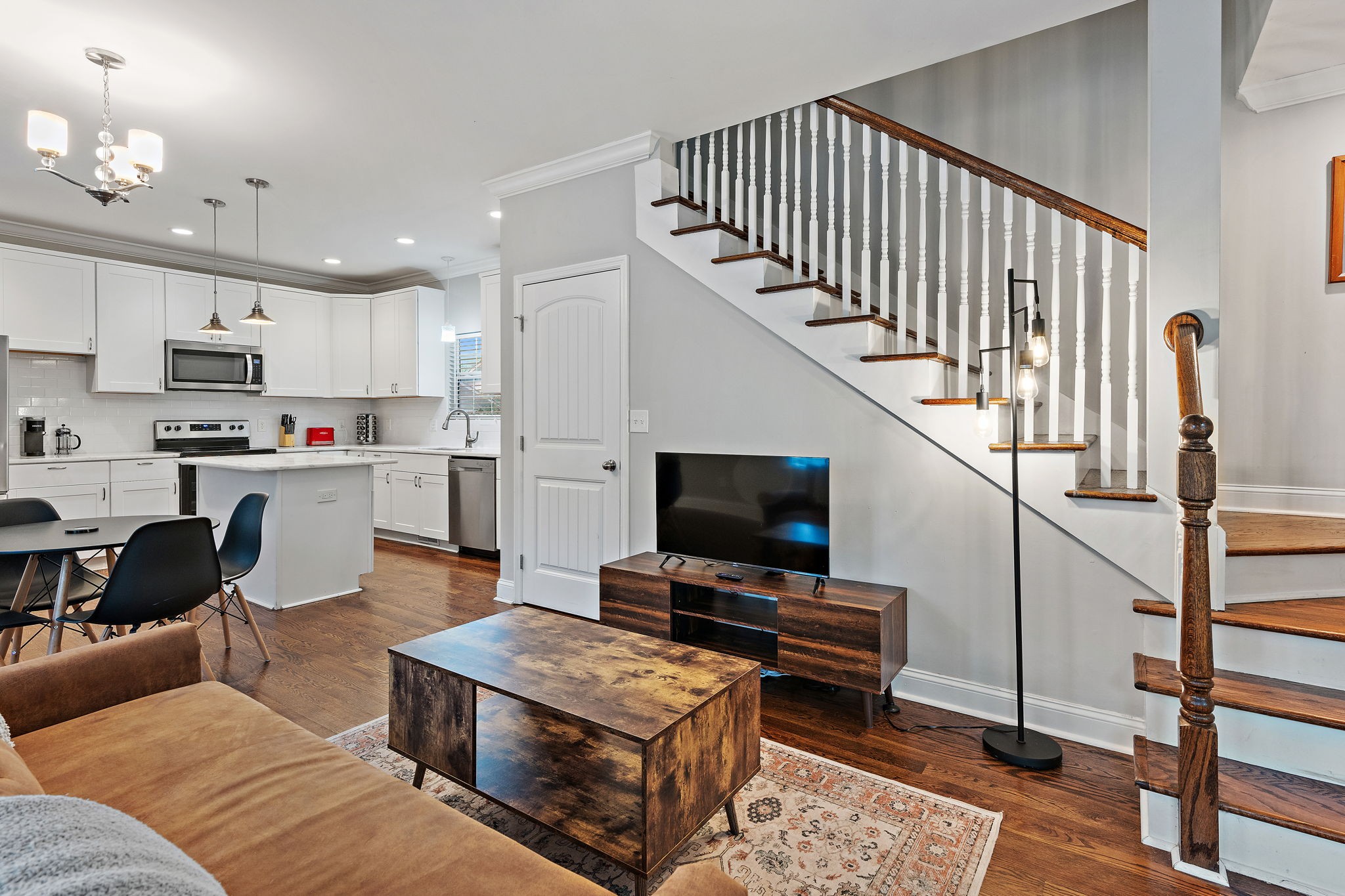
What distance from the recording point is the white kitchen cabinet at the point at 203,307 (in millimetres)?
5719

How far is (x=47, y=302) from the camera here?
503 cm

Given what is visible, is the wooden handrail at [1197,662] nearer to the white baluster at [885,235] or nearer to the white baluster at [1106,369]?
the white baluster at [1106,369]

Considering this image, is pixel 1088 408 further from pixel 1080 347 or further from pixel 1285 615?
pixel 1285 615

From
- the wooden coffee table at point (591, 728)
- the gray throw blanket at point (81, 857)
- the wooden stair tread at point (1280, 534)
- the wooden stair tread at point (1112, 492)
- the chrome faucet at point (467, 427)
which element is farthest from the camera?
the chrome faucet at point (467, 427)

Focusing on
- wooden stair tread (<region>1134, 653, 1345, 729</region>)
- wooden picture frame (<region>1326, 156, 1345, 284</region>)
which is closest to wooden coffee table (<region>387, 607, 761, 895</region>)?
wooden stair tread (<region>1134, 653, 1345, 729</region>)

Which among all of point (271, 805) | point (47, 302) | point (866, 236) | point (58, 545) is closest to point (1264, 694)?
point (866, 236)

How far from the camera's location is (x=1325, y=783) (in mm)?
1747

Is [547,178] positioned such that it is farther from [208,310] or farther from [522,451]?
[208,310]

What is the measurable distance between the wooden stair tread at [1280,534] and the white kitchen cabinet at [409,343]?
6.02 metres

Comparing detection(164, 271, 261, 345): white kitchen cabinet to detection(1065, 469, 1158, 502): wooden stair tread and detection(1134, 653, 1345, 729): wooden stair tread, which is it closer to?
detection(1065, 469, 1158, 502): wooden stair tread

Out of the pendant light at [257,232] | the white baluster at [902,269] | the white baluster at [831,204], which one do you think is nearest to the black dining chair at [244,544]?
the pendant light at [257,232]

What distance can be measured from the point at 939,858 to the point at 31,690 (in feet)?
8.03

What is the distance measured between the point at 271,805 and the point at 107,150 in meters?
2.83

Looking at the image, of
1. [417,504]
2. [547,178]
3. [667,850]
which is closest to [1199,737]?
[667,850]
